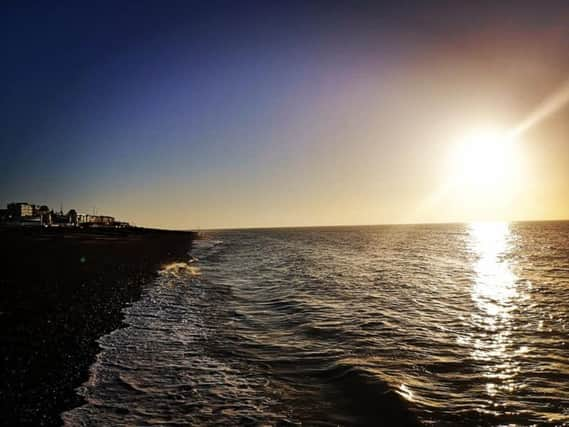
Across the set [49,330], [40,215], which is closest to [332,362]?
[49,330]

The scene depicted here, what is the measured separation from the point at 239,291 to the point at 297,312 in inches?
285

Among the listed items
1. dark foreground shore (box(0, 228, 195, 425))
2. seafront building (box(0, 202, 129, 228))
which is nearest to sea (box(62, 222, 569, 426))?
dark foreground shore (box(0, 228, 195, 425))

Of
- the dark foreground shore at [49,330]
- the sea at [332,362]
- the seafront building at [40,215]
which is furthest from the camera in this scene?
the seafront building at [40,215]

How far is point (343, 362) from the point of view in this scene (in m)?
10.3

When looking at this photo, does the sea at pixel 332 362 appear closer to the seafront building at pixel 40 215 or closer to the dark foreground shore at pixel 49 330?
the dark foreground shore at pixel 49 330

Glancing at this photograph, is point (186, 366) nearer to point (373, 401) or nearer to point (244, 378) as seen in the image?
point (244, 378)

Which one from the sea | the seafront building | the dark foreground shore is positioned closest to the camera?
the dark foreground shore

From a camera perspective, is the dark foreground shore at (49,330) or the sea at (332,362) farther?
the sea at (332,362)

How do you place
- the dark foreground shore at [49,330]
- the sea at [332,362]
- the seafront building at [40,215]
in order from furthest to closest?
the seafront building at [40,215] → the sea at [332,362] → the dark foreground shore at [49,330]

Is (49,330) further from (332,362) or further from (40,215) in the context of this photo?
(40,215)

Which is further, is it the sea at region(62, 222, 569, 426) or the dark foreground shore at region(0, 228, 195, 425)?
the sea at region(62, 222, 569, 426)

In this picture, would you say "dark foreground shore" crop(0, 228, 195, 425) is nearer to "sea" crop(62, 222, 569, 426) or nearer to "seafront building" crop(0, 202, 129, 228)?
"sea" crop(62, 222, 569, 426)

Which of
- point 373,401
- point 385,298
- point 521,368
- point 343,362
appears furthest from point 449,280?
point 373,401

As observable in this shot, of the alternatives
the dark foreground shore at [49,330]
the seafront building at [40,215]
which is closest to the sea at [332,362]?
the dark foreground shore at [49,330]
